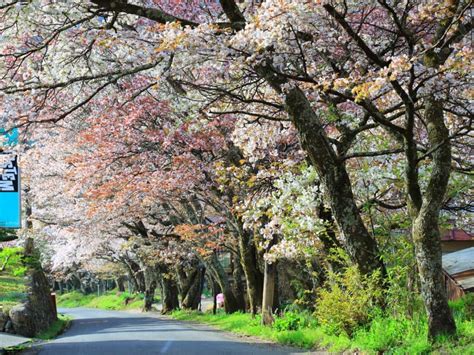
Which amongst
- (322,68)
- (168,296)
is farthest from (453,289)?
(168,296)

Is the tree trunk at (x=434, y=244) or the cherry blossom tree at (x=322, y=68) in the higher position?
the cherry blossom tree at (x=322, y=68)

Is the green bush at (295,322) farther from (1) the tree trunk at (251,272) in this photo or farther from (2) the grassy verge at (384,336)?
(1) the tree trunk at (251,272)

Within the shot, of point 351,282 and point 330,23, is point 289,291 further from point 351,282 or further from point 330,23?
point 330,23

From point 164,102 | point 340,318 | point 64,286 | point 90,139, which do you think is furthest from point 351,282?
point 64,286

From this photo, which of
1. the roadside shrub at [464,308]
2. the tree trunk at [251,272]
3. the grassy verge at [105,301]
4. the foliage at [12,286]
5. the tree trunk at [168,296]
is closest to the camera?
the roadside shrub at [464,308]

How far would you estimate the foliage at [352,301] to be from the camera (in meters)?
10.8

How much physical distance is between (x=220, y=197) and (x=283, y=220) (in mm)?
6681

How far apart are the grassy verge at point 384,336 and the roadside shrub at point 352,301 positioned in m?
0.23

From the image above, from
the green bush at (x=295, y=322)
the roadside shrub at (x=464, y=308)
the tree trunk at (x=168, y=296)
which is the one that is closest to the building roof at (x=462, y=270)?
the roadside shrub at (x=464, y=308)

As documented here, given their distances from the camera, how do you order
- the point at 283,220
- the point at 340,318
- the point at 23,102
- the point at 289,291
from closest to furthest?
the point at 340,318 → the point at 23,102 → the point at 283,220 → the point at 289,291

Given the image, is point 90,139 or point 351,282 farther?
point 90,139

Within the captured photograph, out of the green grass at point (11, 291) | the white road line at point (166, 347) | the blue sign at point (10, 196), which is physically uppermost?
the blue sign at point (10, 196)

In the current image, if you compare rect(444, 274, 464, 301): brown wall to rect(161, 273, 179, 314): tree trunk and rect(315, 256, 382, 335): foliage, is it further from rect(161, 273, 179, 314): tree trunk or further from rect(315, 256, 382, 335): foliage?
rect(161, 273, 179, 314): tree trunk

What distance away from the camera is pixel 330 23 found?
31.6 ft
